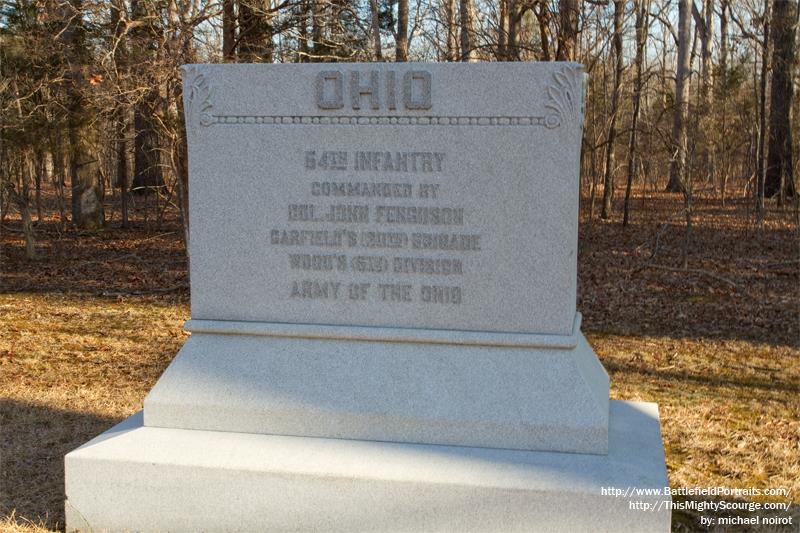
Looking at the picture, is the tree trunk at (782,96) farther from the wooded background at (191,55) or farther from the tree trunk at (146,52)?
the tree trunk at (146,52)

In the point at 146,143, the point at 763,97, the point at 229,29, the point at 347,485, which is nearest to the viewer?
the point at 347,485

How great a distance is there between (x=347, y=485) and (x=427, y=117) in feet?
5.75

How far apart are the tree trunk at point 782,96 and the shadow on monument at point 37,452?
11.6 m

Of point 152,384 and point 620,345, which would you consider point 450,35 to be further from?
point 152,384

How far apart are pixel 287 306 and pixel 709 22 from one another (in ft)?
81.3

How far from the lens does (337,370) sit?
4023mm

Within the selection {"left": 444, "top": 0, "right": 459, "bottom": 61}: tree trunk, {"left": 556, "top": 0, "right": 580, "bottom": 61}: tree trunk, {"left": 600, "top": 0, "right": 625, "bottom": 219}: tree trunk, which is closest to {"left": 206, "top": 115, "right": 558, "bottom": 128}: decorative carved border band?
{"left": 556, "top": 0, "right": 580, "bottom": 61}: tree trunk

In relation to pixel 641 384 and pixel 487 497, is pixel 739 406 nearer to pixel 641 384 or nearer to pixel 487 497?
pixel 641 384

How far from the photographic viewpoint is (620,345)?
7.58 meters

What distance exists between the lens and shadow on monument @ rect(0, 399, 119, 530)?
14.0 ft

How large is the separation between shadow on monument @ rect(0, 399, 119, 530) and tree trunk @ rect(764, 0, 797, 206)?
38.2 feet

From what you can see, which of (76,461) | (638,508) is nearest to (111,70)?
(76,461)

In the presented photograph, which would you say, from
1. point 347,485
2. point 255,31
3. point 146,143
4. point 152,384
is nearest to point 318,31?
point 255,31

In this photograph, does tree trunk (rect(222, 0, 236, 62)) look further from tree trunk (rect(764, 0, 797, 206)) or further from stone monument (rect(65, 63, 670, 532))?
tree trunk (rect(764, 0, 797, 206))
